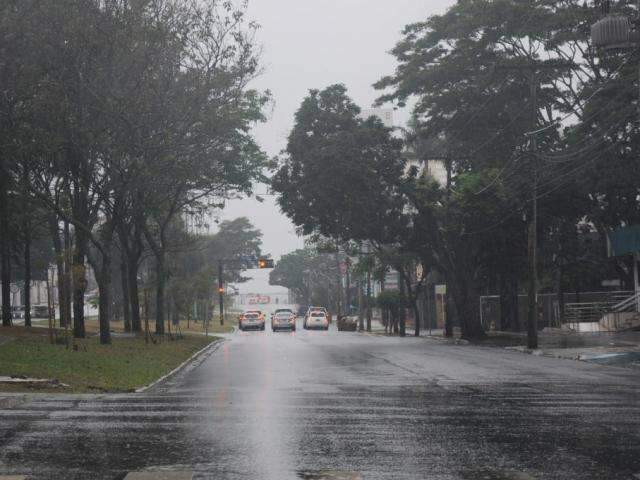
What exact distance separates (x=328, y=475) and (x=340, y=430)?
130 inches

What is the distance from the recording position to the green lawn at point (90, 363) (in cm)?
2177

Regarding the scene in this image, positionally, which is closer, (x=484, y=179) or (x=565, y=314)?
(x=484, y=179)

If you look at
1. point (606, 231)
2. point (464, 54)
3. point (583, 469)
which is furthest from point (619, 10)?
point (583, 469)

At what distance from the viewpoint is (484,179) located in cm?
4681

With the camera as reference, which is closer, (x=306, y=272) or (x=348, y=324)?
(x=348, y=324)

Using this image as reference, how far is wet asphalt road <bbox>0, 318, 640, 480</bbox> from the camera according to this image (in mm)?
9492

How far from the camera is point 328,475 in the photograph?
9.12m

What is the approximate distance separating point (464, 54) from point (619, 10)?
752cm

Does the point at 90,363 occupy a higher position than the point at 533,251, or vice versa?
the point at 533,251

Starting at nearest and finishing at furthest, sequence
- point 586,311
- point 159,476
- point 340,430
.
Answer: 1. point 159,476
2. point 340,430
3. point 586,311

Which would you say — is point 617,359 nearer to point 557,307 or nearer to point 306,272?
point 557,307

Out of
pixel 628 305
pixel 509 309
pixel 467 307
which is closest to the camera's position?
pixel 467 307

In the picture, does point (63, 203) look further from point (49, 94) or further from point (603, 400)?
point (603, 400)

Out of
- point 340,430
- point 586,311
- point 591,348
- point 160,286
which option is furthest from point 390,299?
point 340,430
